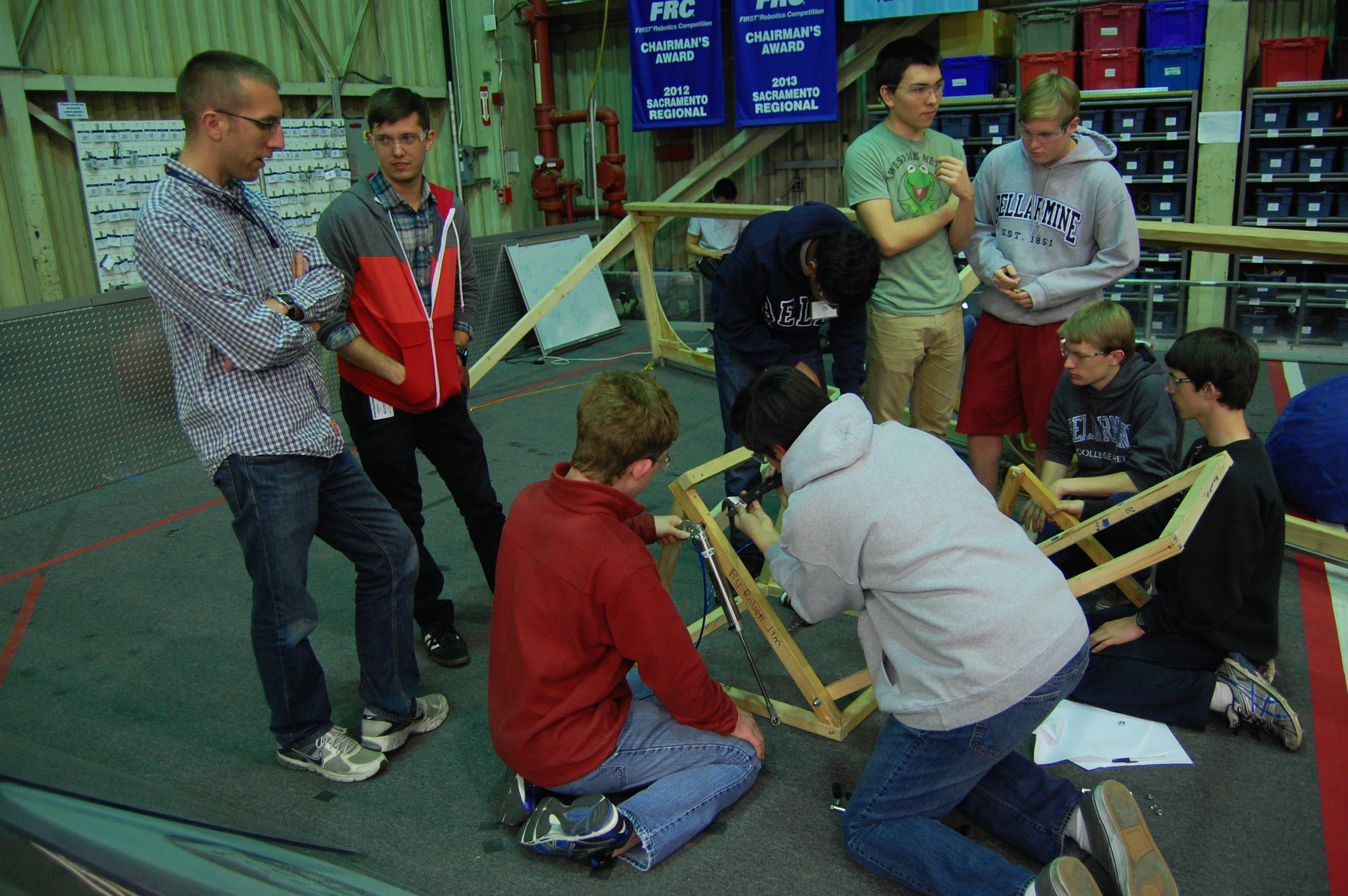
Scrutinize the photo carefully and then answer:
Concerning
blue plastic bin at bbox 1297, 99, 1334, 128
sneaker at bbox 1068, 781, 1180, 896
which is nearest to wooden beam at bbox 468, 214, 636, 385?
sneaker at bbox 1068, 781, 1180, 896

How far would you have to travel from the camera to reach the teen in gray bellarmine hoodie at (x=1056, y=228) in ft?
11.0

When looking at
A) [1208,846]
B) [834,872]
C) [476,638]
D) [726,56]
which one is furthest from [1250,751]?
[726,56]

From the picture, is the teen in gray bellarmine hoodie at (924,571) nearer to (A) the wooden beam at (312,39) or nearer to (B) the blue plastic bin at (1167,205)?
(B) the blue plastic bin at (1167,205)

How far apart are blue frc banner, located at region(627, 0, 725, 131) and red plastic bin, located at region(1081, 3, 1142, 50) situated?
3009 mm

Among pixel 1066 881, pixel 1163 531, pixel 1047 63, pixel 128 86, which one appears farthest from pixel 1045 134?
pixel 128 86

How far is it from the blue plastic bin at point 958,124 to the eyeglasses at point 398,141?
605 centimetres

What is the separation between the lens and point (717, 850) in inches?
89.1

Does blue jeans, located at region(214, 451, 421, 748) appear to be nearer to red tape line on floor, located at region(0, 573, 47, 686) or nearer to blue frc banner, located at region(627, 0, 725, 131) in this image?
red tape line on floor, located at region(0, 573, 47, 686)

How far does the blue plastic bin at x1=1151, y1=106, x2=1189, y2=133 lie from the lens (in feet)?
23.9

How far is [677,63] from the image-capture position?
8.80 metres

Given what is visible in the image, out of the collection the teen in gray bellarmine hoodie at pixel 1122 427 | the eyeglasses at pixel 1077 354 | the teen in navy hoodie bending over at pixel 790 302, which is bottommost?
the teen in gray bellarmine hoodie at pixel 1122 427

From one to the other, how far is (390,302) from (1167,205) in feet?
22.3

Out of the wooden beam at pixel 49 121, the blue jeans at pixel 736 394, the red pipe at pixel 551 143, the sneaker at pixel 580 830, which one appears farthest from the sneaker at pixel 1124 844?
the red pipe at pixel 551 143

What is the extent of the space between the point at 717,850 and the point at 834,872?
27 centimetres
